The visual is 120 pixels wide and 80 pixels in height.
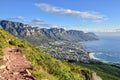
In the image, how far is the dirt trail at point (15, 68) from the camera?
16641mm

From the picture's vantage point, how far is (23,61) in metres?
21.3

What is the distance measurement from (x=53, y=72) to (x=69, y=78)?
1.55 m

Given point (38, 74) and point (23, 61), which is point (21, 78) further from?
point (23, 61)

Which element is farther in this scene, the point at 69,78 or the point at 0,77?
the point at 69,78

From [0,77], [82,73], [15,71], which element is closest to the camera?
[0,77]

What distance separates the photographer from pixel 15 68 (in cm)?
1916

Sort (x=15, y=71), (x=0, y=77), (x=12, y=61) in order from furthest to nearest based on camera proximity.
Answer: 1. (x=12, y=61)
2. (x=15, y=71)
3. (x=0, y=77)

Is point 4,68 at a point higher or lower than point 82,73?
higher

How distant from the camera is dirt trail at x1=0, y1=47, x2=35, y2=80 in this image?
16.6 m

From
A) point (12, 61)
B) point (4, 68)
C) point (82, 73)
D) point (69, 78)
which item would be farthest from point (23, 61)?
A: point (82, 73)

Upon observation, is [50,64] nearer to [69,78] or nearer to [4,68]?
[69,78]

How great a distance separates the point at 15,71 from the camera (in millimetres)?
18188

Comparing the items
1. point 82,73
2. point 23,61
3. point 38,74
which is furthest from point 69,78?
point 82,73

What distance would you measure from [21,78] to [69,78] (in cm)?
692
